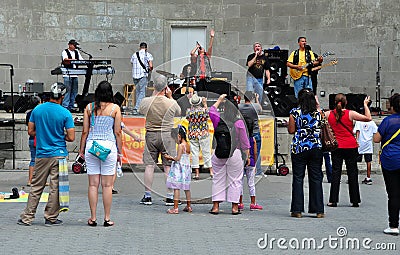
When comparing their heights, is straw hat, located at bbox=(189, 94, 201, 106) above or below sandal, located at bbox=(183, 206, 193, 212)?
above

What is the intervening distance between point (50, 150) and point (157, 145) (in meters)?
2.50

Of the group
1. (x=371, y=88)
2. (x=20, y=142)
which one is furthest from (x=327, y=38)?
(x=20, y=142)

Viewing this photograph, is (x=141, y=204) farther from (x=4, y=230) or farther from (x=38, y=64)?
(x=38, y=64)

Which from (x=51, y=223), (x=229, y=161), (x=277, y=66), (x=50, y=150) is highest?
(x=277, y=66)

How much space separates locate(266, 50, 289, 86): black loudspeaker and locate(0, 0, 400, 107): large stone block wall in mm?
2731

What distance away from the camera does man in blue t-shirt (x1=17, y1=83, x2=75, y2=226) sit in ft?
32.3

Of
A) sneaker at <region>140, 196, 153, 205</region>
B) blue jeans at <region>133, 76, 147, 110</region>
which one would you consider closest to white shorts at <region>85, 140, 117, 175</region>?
sneaker at <region>140, 196, 153, 205</region>

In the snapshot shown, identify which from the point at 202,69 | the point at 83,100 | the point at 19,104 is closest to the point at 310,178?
the point at 202,69

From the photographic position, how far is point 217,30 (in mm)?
25703

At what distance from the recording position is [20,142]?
18.1 m

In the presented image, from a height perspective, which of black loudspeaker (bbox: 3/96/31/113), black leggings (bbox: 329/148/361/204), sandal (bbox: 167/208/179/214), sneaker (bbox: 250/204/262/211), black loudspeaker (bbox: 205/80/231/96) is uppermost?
black loudspeaker (bbox: 205/80/231/96)

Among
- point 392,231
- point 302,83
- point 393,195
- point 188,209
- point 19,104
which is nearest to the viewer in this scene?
point 392,231

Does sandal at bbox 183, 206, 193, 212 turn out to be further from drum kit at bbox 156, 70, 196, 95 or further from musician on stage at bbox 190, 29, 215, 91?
musician on stage at bbox 190, 29, 215, 91

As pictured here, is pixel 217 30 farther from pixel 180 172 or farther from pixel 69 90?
pixel 180 172
